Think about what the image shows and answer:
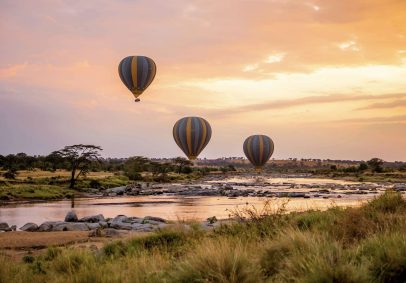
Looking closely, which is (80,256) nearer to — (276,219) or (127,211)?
(276,219)

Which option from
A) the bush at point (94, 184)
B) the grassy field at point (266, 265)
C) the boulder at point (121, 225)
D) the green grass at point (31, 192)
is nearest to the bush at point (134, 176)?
the bush at point (94, 184)

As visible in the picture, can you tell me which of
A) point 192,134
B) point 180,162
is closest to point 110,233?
point 192,134

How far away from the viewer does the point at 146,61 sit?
50594mm

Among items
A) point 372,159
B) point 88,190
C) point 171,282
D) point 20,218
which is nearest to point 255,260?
point 171,282

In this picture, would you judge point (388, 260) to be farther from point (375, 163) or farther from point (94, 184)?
point (375, 163)

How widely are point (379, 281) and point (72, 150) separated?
6512cm

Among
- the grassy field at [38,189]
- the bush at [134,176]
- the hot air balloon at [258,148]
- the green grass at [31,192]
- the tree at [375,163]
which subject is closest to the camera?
the green grass at [31,192]

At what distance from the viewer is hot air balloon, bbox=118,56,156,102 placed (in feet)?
164

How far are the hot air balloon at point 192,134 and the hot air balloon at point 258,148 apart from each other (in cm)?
1372

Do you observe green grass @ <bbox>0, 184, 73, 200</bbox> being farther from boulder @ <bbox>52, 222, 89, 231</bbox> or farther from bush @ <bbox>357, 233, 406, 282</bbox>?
bush @ <bbox>357, 233, 406, 282</bbox>

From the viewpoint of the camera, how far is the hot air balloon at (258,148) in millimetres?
71438

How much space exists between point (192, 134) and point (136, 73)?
11356 millimetres

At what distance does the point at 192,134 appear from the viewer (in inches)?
2275

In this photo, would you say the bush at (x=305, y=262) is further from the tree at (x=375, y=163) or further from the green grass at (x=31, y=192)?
the tree at (x=375, y=163)
